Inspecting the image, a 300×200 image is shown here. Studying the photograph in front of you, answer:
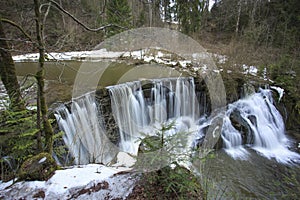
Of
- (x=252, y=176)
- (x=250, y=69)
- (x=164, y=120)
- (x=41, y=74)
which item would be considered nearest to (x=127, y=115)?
(x=164, y=120)

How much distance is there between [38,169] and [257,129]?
310 inches

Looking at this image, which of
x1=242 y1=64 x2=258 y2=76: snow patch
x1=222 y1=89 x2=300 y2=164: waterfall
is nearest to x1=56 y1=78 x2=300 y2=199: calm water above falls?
x1=222 y1=89 x2=300 y2=164: waterfall

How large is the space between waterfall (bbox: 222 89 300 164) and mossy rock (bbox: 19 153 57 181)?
5.89m

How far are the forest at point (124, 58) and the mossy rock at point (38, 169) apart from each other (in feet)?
0.04

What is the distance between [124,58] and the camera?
1165 centimetres

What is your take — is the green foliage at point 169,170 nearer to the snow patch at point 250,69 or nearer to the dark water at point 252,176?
the dark water at point 252,176

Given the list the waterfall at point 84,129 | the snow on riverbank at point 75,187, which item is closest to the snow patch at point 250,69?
the waterfall at point 84,129

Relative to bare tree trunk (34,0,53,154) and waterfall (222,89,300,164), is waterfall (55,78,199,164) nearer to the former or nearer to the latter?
bare tree trunk (34,0,53,154)

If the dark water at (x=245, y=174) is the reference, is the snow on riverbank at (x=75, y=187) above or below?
above

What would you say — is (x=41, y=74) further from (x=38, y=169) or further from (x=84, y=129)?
(x=84, y=129)

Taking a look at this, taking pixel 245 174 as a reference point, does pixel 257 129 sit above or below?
above

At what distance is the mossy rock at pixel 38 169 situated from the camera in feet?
6.81

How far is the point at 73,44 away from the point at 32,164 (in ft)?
5.91

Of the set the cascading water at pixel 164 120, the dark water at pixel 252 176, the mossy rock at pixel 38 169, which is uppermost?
the mossy rock at pixel 38 169
